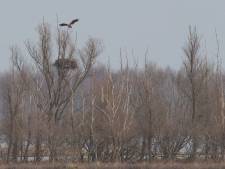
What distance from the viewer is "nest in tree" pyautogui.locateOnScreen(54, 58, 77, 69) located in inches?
1211

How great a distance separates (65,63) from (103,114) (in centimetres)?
388

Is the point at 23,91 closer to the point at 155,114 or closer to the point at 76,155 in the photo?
the point at 76,155

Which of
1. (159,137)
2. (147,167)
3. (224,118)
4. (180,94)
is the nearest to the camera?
(147,167)

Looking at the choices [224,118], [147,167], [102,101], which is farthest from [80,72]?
[147,167]

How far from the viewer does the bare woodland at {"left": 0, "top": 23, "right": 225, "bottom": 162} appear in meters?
31.0

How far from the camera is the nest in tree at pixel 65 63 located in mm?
30753

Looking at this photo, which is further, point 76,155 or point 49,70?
point 49,70

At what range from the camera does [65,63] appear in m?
31.5

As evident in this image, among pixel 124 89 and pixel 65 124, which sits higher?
pixel 124 89

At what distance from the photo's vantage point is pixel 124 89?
33.0 meters

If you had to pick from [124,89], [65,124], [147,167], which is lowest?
[147,167]

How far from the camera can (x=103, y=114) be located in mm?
31562

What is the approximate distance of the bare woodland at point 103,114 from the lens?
1219 inches

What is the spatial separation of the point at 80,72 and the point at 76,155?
22.8 ft
